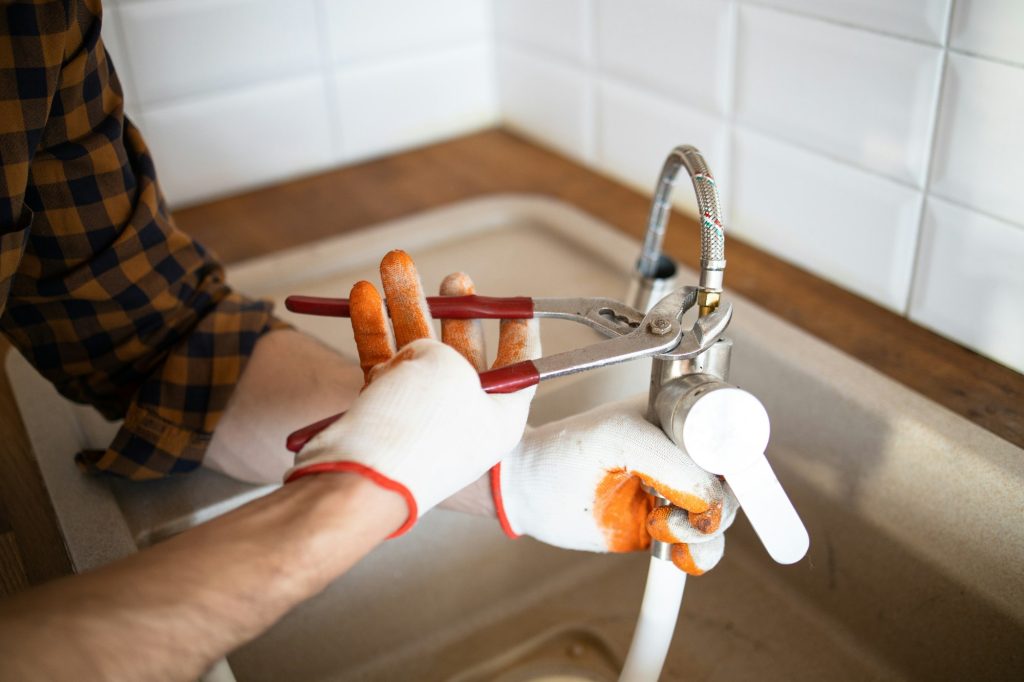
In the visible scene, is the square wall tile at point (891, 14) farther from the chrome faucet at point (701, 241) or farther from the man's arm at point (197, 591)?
the man's arm at point (197, 591)

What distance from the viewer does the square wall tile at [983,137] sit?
59 centimetres

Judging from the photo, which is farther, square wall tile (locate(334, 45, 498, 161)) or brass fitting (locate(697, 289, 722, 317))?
square wall tile (locate(334, 45, 498, 161))

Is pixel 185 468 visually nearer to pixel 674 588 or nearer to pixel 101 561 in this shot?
pixel 101 561

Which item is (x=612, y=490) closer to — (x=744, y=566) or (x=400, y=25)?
(x=744, y=566)

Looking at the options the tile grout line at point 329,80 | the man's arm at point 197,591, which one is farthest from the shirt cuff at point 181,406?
the tile grout line at point 329,80

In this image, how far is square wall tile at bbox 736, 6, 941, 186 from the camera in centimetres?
65

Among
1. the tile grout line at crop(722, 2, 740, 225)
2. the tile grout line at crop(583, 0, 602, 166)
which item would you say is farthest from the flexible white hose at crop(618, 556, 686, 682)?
the tile grout line at crop(583, 0, 602, 166)

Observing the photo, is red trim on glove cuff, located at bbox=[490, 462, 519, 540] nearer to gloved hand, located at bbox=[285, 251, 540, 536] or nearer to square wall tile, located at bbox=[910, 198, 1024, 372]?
gloved hand, located at bbox=[285, 251, 540, 536]

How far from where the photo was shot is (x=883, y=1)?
0.65 metres

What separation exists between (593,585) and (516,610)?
63 millimetres

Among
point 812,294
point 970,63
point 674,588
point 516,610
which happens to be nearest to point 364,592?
point 516,610

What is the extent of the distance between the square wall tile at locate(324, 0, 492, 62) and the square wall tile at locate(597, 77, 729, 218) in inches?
8.8

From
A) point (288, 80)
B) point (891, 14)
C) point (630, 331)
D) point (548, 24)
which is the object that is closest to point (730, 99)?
point (891, 14)

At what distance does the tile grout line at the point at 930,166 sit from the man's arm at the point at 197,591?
468 mm
